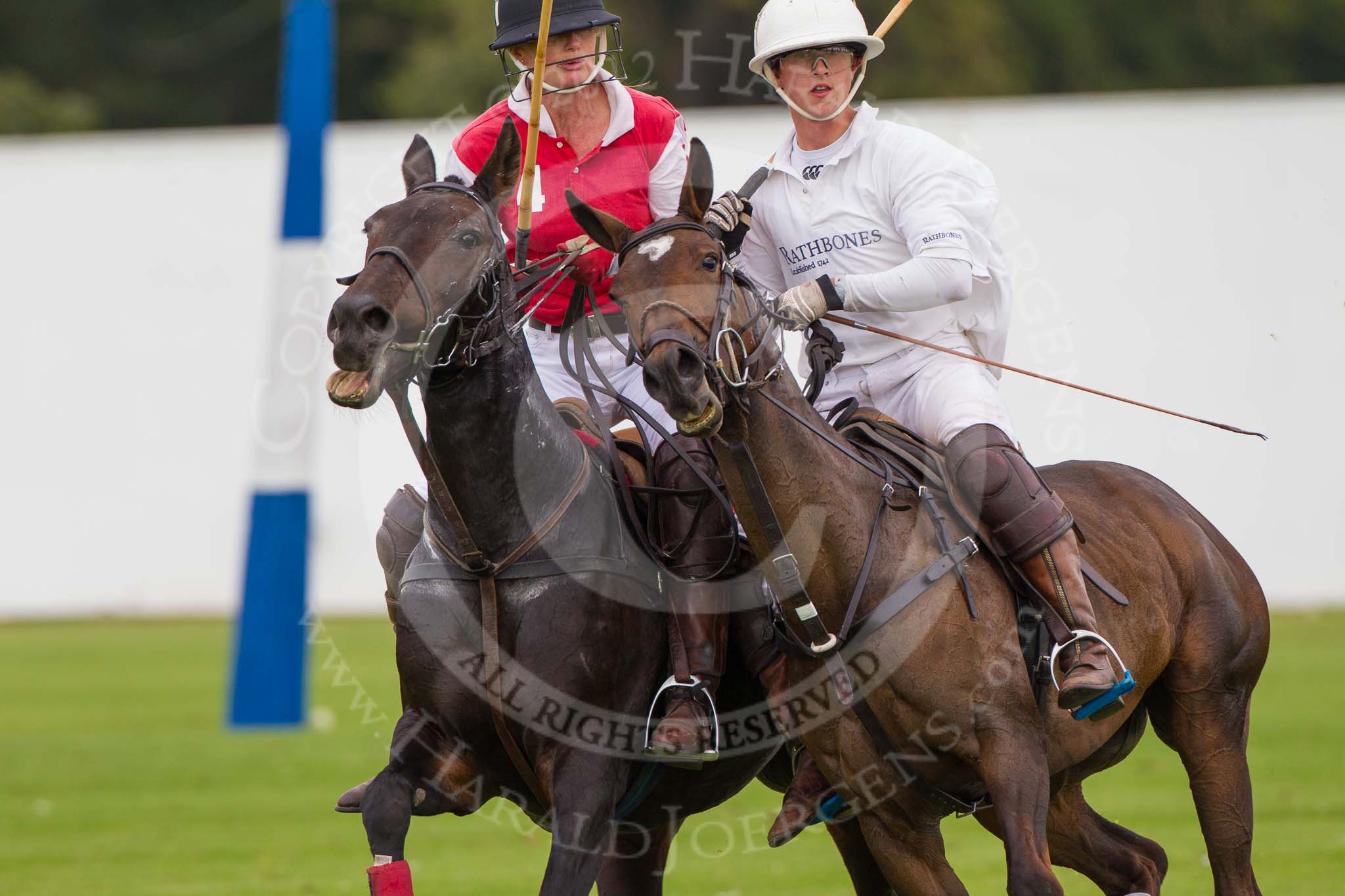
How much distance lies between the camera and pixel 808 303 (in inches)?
198

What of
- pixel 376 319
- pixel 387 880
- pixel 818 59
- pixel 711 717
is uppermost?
pixel 818 59

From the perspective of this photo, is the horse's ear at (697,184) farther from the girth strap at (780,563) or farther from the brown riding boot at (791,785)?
the brown riding boot at (791,785)

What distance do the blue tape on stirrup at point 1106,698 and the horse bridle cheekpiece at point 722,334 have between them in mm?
1368

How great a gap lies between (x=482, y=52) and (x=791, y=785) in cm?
2432

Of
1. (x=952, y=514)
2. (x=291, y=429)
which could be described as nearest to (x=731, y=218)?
(x=952, y=514)

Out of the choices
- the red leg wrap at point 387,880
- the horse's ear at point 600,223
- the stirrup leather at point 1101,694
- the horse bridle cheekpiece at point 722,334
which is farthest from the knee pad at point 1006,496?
the red leg wrap at point 387,880

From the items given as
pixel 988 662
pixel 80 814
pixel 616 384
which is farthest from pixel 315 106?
pixel 988 662

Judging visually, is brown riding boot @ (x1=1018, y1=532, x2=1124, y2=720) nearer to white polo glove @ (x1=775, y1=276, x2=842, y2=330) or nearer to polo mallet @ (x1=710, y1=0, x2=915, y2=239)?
white polo glove @ (x1=775, y1=276, x2=842, y2=330)

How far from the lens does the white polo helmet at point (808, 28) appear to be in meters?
5.46

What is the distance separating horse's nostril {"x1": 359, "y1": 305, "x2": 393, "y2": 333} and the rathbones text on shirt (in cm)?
165

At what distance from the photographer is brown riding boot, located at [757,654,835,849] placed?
217 inches

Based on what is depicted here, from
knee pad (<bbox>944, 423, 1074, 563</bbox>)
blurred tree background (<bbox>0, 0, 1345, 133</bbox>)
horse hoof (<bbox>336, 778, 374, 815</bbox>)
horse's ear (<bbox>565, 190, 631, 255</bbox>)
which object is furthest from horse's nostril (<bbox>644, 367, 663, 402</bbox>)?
blurred tree background (<bbox>0, 0, 1345, 133</bbox>)

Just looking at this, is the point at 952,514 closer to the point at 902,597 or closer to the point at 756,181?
the point at 902,597

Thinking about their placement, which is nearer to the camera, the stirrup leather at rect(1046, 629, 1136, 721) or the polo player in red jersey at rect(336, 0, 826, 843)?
the stirrup leather at rect(1046, 629, 1136, 721)
